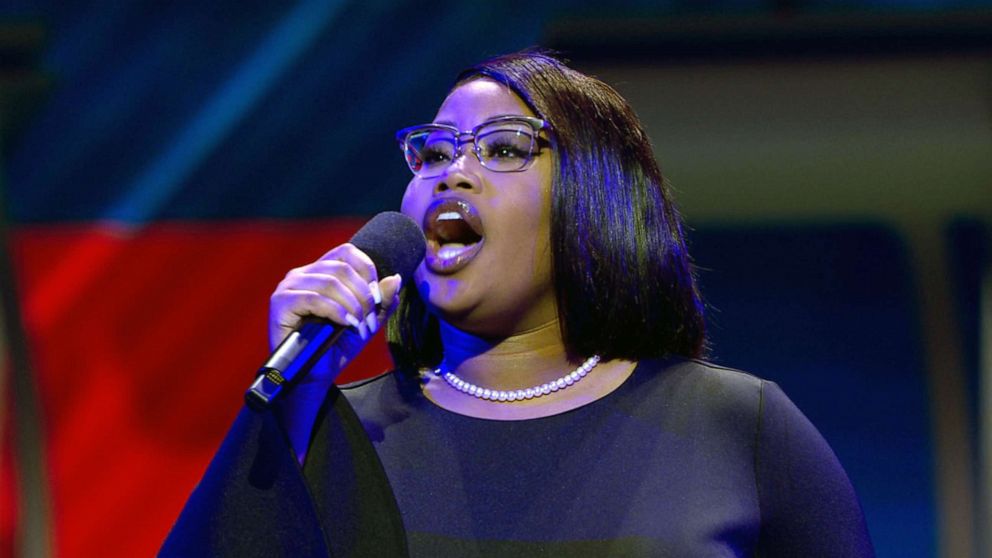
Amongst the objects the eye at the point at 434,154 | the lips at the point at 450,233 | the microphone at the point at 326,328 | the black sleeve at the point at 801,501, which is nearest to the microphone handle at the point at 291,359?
the microphone at the point at 326,328

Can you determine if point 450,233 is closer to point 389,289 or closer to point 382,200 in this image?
point 389,289

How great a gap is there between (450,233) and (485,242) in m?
0.05

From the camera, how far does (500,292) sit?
1329 mm

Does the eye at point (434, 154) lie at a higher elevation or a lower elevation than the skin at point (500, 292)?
higher

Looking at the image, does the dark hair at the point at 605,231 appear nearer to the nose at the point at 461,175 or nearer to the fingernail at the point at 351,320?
the nose at the point at 461,175

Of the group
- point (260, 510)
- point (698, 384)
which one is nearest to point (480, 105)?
point (698, 384)

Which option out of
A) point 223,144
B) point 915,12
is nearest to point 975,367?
point 915,12

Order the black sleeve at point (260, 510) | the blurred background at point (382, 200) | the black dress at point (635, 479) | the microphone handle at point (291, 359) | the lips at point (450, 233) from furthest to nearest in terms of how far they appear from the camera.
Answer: the blurred background at point (382, 200)
the lips at point (450, 233)
the black dress at point (635, 479)
the black sleeve at point (260, 510)
the microphone handle at point (291, 359)

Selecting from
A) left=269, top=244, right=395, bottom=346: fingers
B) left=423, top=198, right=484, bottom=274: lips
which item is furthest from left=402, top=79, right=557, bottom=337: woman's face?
left=269, top=244, right=395, bottom=346: fingers

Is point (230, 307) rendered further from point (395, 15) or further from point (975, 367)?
point (975, 367)

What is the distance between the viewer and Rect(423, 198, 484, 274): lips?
4.31ft

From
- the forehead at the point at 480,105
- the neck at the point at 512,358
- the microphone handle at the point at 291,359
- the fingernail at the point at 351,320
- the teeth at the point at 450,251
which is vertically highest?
the forehead at the point at 480,105

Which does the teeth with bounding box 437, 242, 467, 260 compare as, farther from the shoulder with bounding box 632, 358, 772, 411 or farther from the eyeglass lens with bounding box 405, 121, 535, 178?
the shoulder with bounding box 632, 358, 772, 411

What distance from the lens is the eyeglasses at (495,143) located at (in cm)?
135
